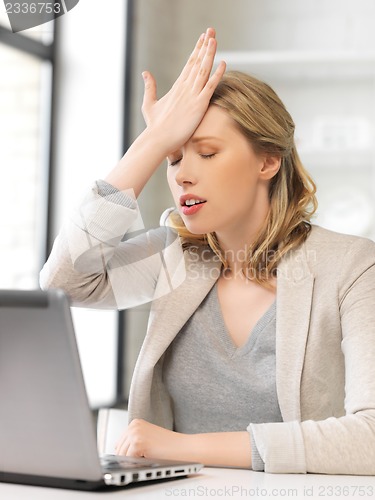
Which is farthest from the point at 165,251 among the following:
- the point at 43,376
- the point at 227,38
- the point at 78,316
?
the point at 227,38

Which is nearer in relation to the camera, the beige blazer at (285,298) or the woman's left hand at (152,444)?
the woman's left hand at (152,444)

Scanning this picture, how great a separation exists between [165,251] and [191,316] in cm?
17

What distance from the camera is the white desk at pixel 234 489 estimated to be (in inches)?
34.8

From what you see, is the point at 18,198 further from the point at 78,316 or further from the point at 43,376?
the point at 43,376

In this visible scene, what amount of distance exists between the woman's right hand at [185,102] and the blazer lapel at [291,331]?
0.33 meters

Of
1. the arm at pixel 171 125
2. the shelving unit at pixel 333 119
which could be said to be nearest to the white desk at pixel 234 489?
the arm at pixel 171 125

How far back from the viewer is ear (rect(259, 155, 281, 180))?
162cm

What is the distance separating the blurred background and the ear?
5.54 ft

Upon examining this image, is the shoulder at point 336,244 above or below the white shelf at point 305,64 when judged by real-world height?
below

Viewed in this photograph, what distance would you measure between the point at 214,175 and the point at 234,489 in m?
0.69

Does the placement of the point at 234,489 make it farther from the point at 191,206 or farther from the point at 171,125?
the point at 171,125

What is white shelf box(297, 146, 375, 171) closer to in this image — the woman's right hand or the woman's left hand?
the woman's right hand

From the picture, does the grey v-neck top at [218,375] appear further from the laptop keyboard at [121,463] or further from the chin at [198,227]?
the laptop keyboard at [121,463]

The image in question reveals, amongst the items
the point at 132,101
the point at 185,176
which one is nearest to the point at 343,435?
the point at 185,176
